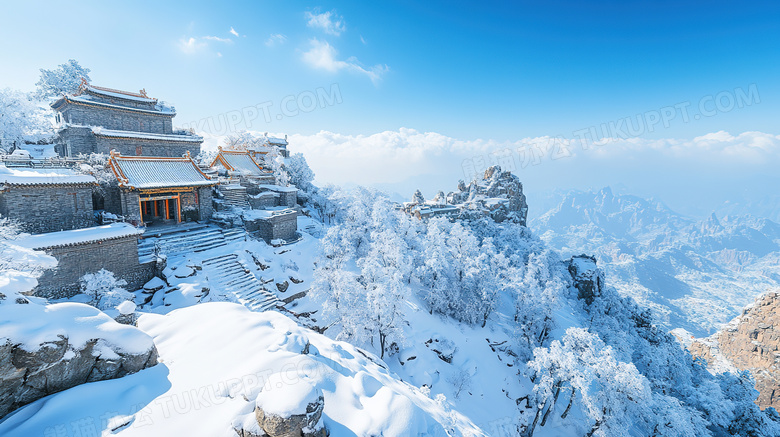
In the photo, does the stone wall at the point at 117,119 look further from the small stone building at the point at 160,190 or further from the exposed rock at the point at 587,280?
the exposed rock at the point at 587,280

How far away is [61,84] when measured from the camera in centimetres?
3928

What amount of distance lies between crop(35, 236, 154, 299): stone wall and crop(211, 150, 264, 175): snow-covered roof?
18.1 m

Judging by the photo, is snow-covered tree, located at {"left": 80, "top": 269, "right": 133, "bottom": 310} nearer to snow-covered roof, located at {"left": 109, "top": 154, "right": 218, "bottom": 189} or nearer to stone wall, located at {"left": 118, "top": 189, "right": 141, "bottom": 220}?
stone wall, located at {"left": 118, "top": 189, "right": 141, "bottom": 220}

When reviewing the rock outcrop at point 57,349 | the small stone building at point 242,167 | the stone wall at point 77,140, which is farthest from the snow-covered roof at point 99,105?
the rock outcrop at point 57,349

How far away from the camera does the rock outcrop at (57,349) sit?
629cm

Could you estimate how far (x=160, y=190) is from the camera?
21750 millimetres

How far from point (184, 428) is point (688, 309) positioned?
196m

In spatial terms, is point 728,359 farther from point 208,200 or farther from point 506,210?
point 208,200

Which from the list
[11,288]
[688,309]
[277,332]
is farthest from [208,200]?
[688,309]

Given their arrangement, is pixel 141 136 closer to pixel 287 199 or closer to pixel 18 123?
pixel 18 123

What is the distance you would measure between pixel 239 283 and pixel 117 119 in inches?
1024

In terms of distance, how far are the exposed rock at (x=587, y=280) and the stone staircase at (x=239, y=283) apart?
49.1 meters

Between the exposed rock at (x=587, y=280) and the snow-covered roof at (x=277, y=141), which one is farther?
the snow-covered roof at (x=277, y=141)

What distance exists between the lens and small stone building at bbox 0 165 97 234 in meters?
15.3
